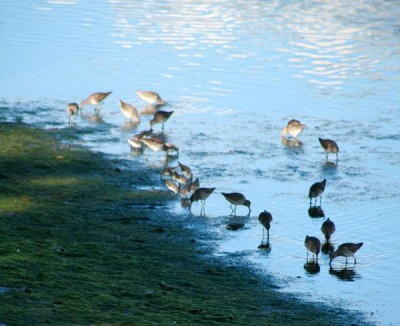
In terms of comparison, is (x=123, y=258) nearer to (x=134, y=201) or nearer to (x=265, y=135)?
(x=134, y=201)

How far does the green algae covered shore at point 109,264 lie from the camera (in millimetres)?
11383

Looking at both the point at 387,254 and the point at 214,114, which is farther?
the point at 214,114

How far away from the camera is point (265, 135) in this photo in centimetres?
2236

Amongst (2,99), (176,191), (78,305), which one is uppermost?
(2,99)

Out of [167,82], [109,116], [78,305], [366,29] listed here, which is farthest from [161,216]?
[366,29]

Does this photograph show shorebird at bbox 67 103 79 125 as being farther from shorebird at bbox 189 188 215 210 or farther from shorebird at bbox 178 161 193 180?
shorebird at bbox 189 188 215 210

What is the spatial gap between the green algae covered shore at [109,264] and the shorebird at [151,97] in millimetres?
6208

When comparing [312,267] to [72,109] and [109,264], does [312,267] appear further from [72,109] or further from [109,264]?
[72,109]

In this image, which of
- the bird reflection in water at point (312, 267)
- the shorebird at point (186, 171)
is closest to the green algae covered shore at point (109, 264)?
the shorebird at point (186, 171)

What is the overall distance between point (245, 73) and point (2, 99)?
7697mm

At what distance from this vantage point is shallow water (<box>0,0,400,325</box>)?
52.1ft

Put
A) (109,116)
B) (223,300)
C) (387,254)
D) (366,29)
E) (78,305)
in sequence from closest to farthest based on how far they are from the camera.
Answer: (78,305)
(223,300)
(387,254)
(109,116)
(366,29)

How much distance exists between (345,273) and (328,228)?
4.31 feet

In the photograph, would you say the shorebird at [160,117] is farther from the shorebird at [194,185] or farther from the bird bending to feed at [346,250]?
the bird bending to feed at [346,250]
